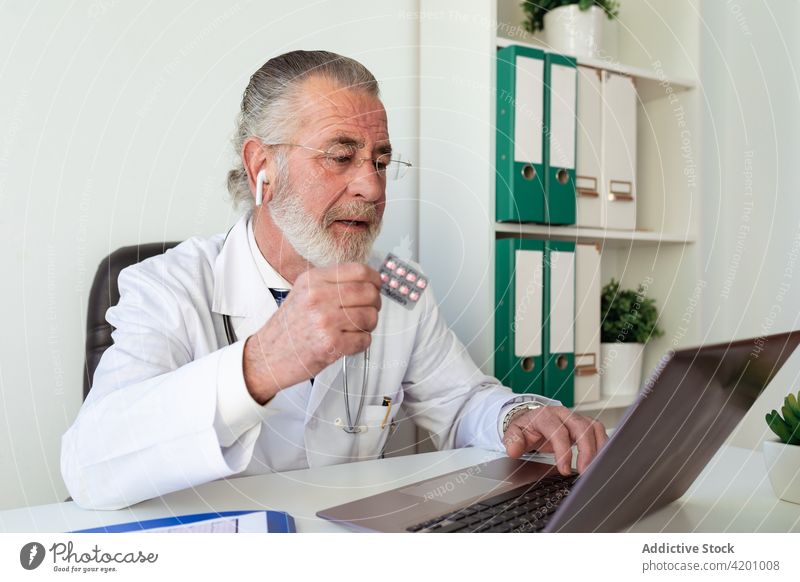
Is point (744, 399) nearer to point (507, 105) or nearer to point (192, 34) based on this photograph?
point (507, 105)

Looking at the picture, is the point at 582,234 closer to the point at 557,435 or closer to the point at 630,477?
the point at 557,435

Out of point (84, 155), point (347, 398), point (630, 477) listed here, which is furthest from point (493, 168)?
point (630, 477)

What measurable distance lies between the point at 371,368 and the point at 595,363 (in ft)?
2.10

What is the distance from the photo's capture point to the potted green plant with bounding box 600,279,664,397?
1.55m

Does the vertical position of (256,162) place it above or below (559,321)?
above

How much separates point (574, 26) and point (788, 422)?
1.03m

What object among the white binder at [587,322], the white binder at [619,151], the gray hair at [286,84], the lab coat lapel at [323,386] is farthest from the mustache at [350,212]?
the white binder at [619,151]

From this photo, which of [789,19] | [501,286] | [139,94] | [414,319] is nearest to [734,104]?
[789,19]

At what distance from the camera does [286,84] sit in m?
1.06

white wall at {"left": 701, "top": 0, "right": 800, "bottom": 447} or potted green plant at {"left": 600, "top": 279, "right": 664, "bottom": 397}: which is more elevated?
white wall at {"left": 701, "top": 0, "right": 800, "bottom": 447}

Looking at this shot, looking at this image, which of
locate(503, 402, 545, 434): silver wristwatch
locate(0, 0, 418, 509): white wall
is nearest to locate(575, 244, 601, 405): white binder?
locate(503, 402, 545, 434): silver wristwatch

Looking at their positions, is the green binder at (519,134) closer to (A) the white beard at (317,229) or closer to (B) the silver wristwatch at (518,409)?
(A) the white beard at (317,229)

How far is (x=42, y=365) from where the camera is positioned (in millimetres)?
1145

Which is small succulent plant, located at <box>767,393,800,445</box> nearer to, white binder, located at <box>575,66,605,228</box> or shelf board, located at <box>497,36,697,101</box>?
white binder, located at <box>575,66,605,228</box>
